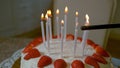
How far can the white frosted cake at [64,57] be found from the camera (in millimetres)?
816

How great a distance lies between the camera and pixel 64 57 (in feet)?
2.85

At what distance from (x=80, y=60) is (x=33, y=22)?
182cm

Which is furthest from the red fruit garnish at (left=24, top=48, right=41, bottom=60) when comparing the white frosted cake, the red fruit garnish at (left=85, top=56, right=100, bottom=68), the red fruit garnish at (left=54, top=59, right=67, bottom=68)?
the red fruit garnish at (left=85, top=56, right=100, bottom=68)

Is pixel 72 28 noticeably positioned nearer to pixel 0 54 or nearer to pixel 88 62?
pixel 0 54

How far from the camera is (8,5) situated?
2211 millimetres

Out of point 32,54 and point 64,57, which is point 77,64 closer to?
point 64,57

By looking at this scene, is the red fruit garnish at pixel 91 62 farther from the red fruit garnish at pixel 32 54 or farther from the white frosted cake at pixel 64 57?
the red fruit garnish at pixel 32 54

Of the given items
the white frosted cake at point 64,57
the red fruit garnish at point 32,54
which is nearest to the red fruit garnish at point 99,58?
the white frosted cake at point 64,57

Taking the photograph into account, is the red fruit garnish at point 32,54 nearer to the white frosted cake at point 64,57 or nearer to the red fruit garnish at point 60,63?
the white frosted cake at point 64,57

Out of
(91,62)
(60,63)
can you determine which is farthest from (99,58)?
(60,63)

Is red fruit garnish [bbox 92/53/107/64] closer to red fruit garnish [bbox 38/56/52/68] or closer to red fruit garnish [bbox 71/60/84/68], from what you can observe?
red fruit garnish [bbox 71/60/84/68]

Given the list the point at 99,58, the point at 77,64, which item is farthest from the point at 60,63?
the point at 99,58

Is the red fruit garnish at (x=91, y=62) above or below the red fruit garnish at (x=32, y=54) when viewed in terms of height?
below

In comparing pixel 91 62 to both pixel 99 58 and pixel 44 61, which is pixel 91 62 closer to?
pixel 99 58
